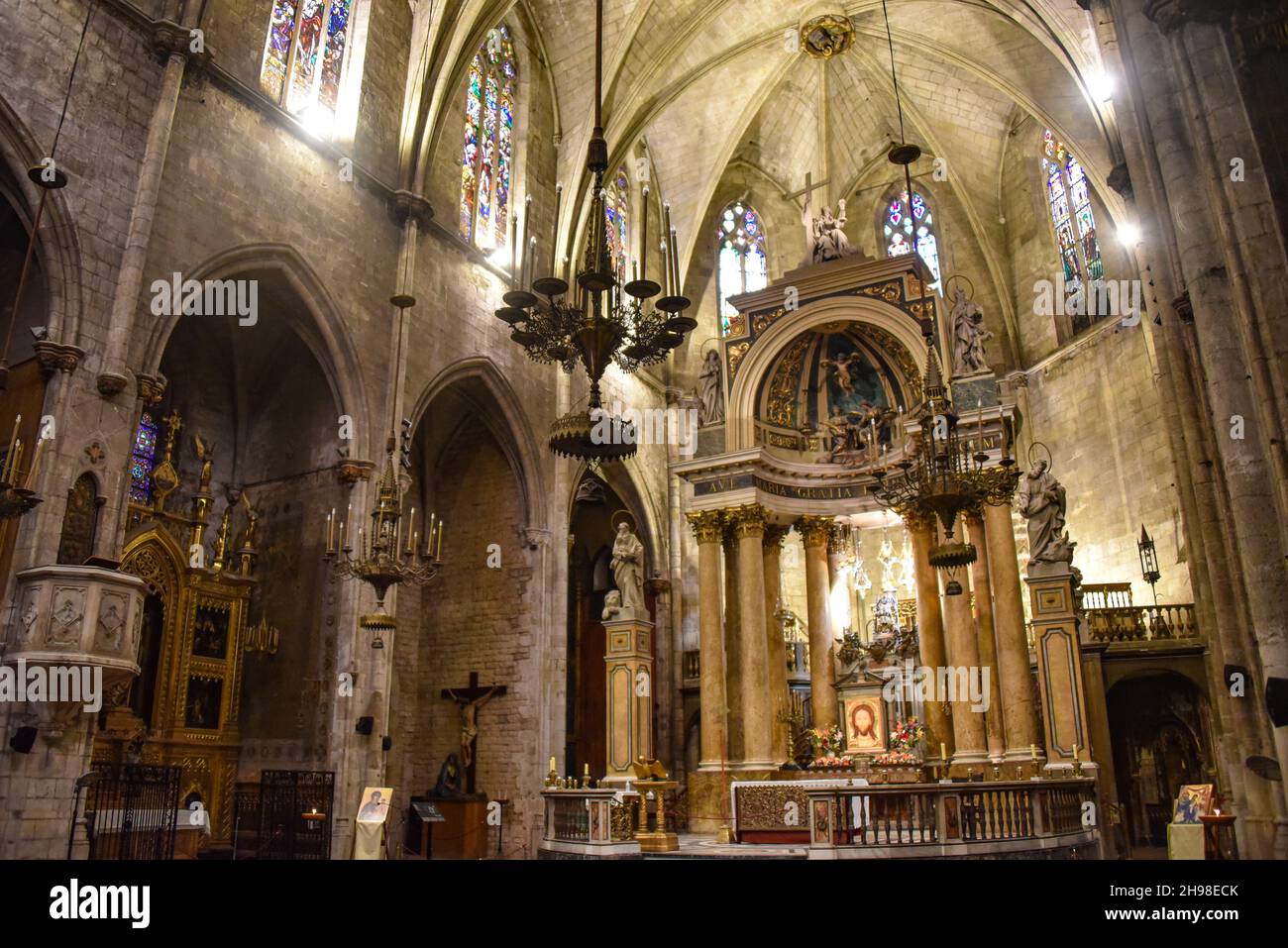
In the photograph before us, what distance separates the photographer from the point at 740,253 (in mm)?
24328

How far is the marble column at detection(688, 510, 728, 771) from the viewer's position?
14.8 meters

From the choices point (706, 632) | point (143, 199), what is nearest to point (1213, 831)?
point (706, 632)

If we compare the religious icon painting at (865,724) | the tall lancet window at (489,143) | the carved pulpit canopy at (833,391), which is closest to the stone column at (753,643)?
the religious icon painting at (865,724)

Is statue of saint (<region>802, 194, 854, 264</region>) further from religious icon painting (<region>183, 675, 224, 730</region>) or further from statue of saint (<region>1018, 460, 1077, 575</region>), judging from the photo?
religious icon painting (<region>183, 675, 224, 730</region>)

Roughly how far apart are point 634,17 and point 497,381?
302 inches

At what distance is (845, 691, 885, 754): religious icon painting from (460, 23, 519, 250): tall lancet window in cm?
1010

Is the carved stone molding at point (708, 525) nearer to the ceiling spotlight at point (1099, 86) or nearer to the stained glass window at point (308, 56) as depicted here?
the stained glass window at point (308, 56)

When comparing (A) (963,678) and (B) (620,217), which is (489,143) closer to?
(B) (620,217)

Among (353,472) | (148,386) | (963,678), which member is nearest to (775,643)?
(963,678)

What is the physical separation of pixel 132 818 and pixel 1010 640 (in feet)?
35.7

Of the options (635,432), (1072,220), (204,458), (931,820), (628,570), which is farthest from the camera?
(1072,220)

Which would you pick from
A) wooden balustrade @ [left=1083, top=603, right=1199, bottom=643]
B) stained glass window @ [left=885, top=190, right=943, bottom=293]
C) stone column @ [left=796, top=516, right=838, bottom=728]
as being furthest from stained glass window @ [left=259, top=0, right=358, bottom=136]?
wooden balustrade @ [left=1083, top=603, right=1199, bottom=643]

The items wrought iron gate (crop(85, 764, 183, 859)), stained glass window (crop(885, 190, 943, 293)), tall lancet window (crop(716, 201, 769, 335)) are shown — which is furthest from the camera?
tall lancet window (crop(716, 201, 769, 335))
